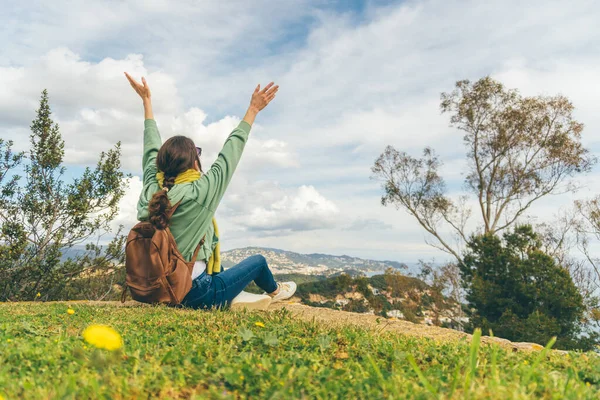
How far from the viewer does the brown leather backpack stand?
4160 millimetres

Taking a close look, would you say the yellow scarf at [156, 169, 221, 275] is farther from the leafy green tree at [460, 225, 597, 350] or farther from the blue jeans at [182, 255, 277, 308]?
the leafy green tree at [460, 225, 597, 350]

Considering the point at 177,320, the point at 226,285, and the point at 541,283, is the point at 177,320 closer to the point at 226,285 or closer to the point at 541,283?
the point at 226,285

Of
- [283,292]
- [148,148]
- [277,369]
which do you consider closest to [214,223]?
[148,148]

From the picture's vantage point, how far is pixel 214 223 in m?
5.23

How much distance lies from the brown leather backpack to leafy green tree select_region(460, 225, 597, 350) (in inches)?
575

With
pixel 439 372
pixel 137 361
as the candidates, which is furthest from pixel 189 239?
pixel 439 372

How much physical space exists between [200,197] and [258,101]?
1.27 meters

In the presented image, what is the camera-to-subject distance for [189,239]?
4.52m

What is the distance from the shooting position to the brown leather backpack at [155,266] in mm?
4160

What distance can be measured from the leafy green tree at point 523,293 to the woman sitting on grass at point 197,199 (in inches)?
546

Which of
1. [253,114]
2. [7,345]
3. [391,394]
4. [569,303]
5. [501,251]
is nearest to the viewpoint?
[391,394]

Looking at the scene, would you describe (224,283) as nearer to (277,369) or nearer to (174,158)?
(174,158)

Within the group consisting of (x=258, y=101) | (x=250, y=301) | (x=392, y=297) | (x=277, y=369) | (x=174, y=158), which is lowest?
(x=392, y=297)

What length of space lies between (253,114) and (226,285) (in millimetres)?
1914
